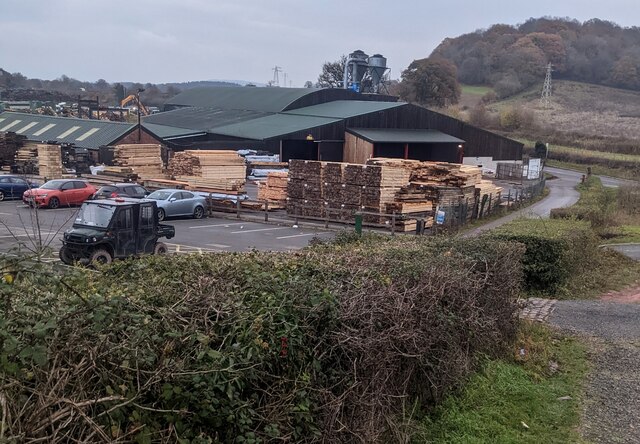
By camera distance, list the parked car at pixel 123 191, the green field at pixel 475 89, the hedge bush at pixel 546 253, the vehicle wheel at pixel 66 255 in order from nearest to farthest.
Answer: the hedge bush at pixel 546 253 → the vehicle wheel at pixel 66 255 → the parked car at pixel 123 191 → the green field at pixel 475 89

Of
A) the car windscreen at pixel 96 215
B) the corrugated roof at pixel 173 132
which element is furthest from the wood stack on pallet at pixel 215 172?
the corrugated roof at pixel 173 132

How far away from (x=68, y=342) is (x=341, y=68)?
115494 millimetres

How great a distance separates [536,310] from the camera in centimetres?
1375

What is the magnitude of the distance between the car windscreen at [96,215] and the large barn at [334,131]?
96.2 ft

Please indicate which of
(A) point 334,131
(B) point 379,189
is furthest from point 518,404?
(A) point 334,131

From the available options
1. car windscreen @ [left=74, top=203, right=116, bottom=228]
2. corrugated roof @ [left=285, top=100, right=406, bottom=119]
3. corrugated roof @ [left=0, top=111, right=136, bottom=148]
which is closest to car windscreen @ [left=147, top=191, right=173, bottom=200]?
car windscreen @ [left=74, top=203, right=116, bottom=228]

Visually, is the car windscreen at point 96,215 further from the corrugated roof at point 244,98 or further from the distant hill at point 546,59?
the distant hill at point 546,59

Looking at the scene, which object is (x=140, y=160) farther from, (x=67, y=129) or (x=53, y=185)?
(x=67, y=129)

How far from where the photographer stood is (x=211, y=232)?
25.1m

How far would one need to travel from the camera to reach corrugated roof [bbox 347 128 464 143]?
4481 cm

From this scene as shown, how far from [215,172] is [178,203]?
5.38 meters

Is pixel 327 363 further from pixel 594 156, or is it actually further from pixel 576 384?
pixel 594 156

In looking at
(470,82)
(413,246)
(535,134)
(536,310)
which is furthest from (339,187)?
(470,82)

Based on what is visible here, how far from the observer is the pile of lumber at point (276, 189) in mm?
31094
